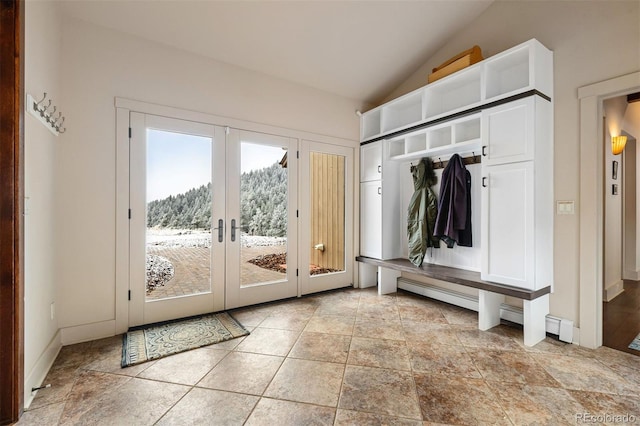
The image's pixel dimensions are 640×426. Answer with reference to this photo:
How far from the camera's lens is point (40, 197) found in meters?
2.05

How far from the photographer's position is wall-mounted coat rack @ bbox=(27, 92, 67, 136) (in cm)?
183

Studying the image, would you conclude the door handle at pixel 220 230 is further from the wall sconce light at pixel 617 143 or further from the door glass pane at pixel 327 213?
the wall sconce light at pixel 617 143

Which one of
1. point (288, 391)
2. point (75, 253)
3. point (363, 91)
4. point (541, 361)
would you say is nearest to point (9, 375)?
point (75, 253)

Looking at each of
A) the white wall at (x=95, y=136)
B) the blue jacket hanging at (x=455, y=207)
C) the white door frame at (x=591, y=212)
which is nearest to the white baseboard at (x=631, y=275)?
the white door frame at (x=591, y=212)

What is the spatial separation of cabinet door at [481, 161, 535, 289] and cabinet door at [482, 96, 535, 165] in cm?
9

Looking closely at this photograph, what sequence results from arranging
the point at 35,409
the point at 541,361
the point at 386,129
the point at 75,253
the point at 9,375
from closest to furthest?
the point at 9,375 < the point at 35,409 < the point at 541,361 < the point at 75,253 < the point at 386,129

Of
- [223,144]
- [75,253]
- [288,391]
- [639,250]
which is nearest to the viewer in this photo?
[288,391]

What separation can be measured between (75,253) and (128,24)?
213 centimetres

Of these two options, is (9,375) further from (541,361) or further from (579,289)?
(579,289)

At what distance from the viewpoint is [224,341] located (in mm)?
2545

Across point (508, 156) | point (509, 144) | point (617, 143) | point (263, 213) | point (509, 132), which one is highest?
point (617, 143)

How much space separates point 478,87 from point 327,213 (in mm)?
2368

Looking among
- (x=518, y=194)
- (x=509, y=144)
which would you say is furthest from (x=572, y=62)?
(x=518, y=194)

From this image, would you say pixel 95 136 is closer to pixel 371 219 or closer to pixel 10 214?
pixel 10 214
